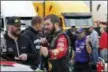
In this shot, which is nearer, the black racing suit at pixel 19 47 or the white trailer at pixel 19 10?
the black racing suit at pixel 19 47

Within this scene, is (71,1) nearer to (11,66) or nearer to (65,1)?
(65,1)

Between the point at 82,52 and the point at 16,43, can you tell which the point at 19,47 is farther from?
the point at 82,52

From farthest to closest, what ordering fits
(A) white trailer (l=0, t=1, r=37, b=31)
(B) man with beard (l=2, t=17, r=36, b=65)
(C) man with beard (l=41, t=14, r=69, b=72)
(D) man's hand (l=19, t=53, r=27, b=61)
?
(A) white trailer (l=0, t=1, r=37, b=31) → (B) man with beard (l=2, t=17, r=36, b=65) → (D) man's hand (l=19, t=53, r=27, b=61) → (C) man with beard (l=41, t=14, r=69, b=72)

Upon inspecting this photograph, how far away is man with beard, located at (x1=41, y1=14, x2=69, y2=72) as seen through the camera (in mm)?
6942

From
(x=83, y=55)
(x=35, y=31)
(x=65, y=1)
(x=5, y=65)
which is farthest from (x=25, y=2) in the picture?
(x=5, y=65)

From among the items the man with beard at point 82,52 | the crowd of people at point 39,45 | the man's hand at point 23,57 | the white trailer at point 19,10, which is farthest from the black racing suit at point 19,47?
the white trailer at point 19,10

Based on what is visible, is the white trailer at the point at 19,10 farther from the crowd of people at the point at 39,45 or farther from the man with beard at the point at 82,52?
the crowd of people at the point at 39,45

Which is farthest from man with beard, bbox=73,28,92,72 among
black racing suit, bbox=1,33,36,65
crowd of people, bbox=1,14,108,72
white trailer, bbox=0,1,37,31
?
white trailer, bbox=0,1,37,31

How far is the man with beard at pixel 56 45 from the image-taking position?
22.8 ft

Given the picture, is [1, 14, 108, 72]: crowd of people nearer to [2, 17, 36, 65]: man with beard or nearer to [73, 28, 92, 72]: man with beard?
[2, 17, 36, 65]: man with beard

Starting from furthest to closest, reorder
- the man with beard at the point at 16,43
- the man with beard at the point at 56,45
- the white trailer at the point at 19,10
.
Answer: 1. the white trailer at the point at 19,10
2. the man with beard at the point at 16,43
3. the man with beard at the point at 56,45

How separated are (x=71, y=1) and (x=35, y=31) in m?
17.1

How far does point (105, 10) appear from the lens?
28.8m

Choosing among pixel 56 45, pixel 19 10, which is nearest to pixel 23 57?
pixel 56 45
